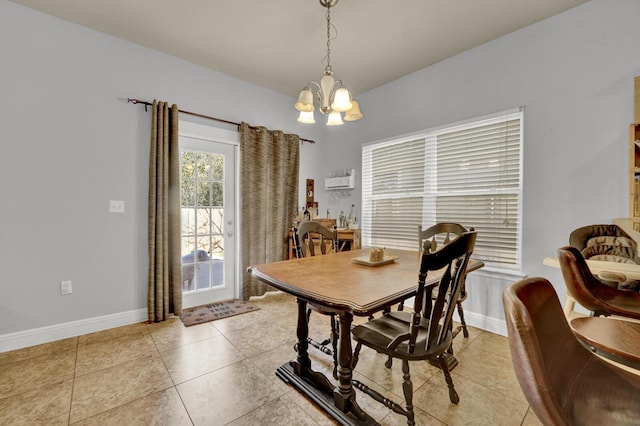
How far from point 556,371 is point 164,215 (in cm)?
318

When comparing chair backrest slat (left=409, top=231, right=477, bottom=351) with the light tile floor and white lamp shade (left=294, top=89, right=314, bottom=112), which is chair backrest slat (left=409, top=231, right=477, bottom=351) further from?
white lamp shade (left=294, top=89, right=314, bottom=112)

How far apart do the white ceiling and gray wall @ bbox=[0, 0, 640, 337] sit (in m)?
0.20

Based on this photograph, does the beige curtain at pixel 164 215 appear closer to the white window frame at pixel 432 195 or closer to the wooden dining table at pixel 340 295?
the wooden dining table at pixel 340 295

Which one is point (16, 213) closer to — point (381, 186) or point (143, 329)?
point (143, 329)

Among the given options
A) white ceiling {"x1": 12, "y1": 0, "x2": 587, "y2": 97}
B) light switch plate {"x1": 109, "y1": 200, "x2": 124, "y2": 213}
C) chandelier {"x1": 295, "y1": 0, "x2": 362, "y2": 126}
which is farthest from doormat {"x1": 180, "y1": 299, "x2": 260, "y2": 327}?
white ceiling {"x1": 12, "y1": 0, "x2": 587, "y2": 97}

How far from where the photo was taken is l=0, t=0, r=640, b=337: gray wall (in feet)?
7.22

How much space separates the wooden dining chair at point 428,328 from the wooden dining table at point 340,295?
102mm

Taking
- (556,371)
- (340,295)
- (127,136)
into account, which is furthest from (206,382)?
(127,136)

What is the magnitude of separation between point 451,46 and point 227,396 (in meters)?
3.64

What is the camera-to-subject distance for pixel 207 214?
11.5 ft

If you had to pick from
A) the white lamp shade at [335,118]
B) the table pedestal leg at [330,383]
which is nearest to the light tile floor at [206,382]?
the table pedestal leg at [330,383]

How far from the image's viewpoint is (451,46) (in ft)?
9.33

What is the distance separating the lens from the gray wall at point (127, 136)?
2201 millimetres

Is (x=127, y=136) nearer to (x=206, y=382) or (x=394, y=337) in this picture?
(x=206, y=382)
